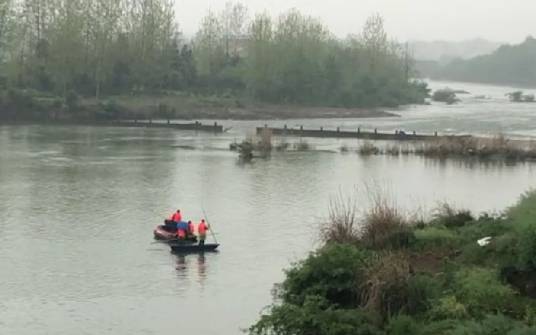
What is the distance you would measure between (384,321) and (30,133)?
134 ft

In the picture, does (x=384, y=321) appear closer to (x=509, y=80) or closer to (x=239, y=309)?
(x=239, y=309)

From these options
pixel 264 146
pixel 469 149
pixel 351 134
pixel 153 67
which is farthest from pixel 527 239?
pixel 153 67

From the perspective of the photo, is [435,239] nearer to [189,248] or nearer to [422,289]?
[422,289]

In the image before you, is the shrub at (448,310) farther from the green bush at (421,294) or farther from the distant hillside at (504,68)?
the distant hillside at (504,68)

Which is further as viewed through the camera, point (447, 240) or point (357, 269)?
point (447, 240)

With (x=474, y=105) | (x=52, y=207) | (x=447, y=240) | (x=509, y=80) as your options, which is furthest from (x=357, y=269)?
(x=509, y=80)

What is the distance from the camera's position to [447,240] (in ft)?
55.3

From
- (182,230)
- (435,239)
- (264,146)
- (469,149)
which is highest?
(469,149)

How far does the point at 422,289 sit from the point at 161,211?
14.7 metres

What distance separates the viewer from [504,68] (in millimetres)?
143875

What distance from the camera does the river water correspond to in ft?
56.1

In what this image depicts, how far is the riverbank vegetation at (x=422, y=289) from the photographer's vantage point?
1270cm

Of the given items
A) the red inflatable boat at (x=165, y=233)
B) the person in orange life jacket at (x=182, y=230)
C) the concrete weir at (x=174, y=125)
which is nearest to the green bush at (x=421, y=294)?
the person in orange life jacket at (x=182, y=230)

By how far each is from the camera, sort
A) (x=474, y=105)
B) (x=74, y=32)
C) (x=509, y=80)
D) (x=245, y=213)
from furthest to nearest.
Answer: (x=509, y=80)
(x=474, y=105)
(x=74, y=32)
(x=245, y=213)
